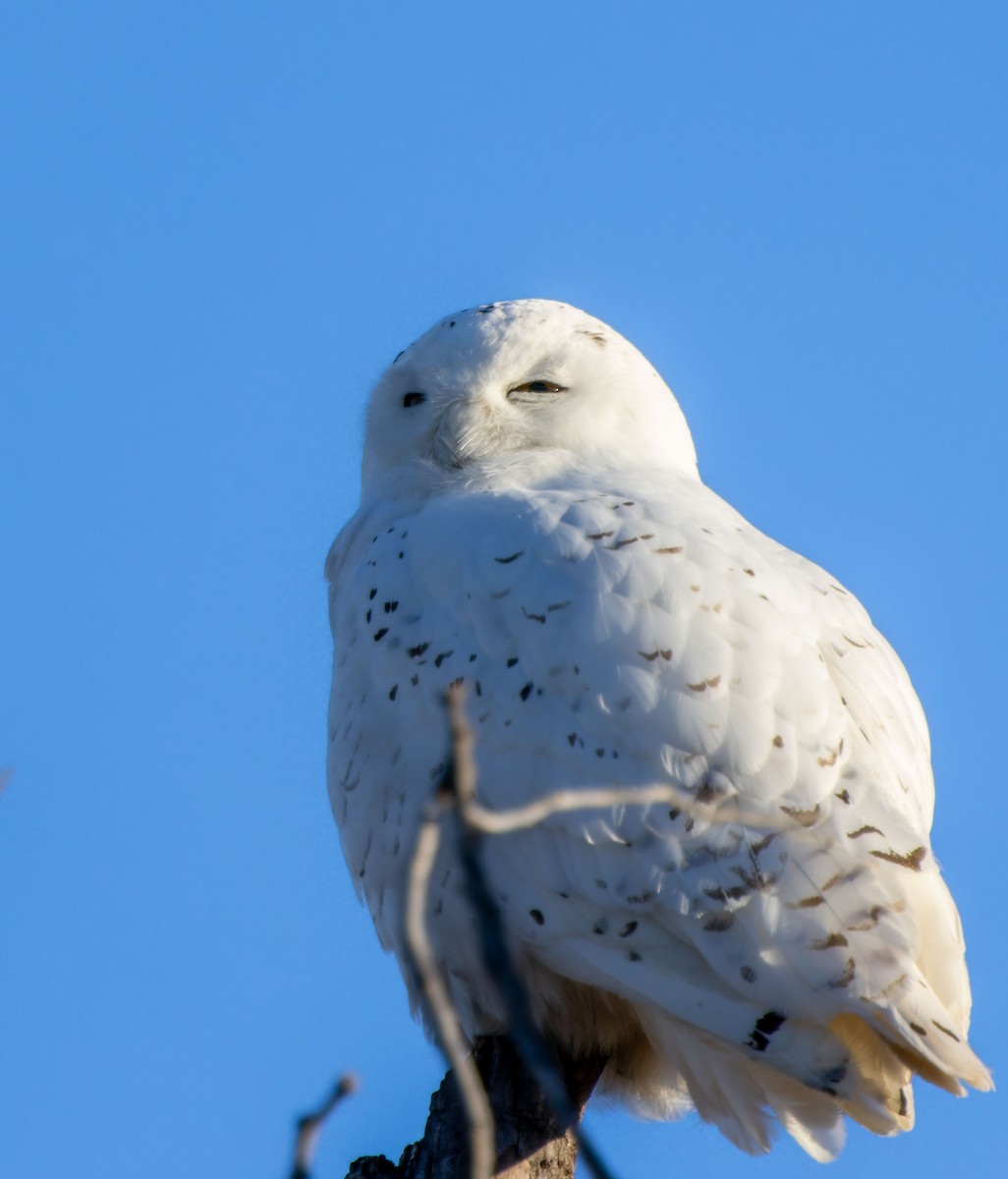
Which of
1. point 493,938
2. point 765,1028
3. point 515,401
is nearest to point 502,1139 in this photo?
point 765,1028

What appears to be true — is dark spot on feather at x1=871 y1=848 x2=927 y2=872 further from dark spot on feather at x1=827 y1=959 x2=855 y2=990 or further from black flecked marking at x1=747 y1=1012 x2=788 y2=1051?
black flecked marking at x1=747 y1=1012 x2=788 y2=1051

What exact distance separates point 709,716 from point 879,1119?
30.9 inches

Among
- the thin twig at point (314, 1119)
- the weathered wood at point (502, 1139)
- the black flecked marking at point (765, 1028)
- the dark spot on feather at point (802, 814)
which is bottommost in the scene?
the thin twig at point (314, 1119)

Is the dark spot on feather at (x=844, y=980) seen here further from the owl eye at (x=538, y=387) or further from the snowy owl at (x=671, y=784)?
the owl eye at (x=538, y=387)

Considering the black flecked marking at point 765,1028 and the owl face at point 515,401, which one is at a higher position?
the owl face at point 515,401

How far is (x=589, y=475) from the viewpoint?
3.90m

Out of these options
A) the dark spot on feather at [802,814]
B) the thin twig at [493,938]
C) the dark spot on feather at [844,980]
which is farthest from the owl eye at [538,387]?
the thin twig at [493,938]

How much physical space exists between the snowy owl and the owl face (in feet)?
1.26

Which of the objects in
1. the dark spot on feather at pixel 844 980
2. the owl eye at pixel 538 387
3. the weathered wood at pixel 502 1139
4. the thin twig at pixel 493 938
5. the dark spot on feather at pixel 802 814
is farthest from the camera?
the owl eye at pixel 538 387

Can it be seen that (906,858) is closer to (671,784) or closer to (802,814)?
(802,814)

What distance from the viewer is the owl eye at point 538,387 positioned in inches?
168

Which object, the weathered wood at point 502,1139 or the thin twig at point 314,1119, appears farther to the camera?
the weathered wood at point 502,1139

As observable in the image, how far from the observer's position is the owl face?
412 cm

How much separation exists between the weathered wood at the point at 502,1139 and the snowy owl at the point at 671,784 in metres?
0.13
